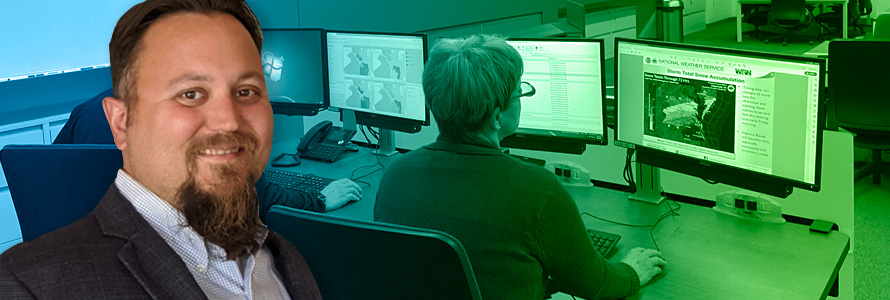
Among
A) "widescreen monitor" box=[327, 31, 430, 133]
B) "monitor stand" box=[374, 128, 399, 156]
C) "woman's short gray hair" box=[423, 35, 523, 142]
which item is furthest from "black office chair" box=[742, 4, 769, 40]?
"woman's short gray hair" box=[423, 35, 523, 142]

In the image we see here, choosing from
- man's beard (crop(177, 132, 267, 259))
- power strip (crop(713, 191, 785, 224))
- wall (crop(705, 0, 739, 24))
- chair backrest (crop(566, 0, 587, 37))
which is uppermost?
wall (crop(705, 0, 739, 24))

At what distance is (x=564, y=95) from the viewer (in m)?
2.46

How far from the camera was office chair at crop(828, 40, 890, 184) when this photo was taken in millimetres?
3701

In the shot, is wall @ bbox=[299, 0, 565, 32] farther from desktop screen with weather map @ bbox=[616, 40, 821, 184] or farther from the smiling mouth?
the smiling mouth

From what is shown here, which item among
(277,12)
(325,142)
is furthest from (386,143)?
(277,12)

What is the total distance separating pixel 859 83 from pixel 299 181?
2.90 meters

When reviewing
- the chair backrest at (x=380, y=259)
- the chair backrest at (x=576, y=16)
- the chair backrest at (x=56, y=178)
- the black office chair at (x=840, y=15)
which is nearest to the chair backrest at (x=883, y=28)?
the chair backrest at (x=576, y=16)

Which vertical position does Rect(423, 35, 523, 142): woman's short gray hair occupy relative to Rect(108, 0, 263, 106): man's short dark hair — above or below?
below

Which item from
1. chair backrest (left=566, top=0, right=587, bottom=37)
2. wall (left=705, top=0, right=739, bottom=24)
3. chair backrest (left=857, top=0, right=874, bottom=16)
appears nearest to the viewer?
chair backrest (left=566, top=0, right=587, bottom=37)

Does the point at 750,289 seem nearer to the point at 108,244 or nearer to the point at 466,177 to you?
the point at 466,177

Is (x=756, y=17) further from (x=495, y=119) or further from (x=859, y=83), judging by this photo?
(x=495, y=119)

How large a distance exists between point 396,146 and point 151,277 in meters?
2.40

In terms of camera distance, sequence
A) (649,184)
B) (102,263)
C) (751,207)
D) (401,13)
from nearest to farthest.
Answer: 1. (102,263)
2. (751,207)
3. (649,184)
4. (401,13)

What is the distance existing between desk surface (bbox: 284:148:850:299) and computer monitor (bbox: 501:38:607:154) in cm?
21
